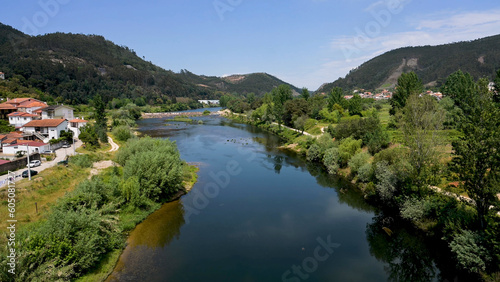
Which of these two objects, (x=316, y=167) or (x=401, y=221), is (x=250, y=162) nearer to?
(x=316, y=167)

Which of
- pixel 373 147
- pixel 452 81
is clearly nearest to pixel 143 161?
pixel 373 147

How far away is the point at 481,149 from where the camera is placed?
1570cm

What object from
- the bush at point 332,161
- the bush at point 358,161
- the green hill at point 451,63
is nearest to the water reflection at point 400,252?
the bush at point 358,161

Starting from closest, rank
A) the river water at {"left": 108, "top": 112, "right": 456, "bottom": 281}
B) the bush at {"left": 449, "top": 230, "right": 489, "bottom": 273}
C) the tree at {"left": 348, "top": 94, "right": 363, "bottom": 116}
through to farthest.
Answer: the bush at {"left": 449, "top": 230, "right": 489, "bottom": 273}
the river water at {"left": 108, "top": 112, "right": 456, "bottom": 281}
the tree at {"left": 348, "top": 94, "right": 363, "bottom": 116}

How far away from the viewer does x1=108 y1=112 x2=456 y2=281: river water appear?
1695 centimetres

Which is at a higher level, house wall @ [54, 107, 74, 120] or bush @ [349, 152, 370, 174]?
house wall @ [54, 107, 74, 120]

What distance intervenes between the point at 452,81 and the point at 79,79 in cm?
15001

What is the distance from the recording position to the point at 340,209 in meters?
26.0

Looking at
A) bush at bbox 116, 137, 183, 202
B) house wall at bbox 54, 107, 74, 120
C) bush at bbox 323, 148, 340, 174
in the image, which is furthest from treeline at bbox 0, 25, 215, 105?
bush at bbox 323, 148, 340, 174

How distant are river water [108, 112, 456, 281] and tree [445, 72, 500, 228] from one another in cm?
518

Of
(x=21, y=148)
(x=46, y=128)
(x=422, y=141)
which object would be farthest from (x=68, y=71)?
(x=422, y=141)

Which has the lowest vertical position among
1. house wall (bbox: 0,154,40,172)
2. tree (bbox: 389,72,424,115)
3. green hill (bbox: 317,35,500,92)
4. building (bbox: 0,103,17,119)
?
house wall (bbox: 0,154,40,172)

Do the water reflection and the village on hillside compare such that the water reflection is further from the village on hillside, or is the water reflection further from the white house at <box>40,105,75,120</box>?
the white house at <box>40,105,75,120</box>

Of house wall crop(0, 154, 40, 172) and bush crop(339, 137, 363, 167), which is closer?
house wall crop(0, 154, 40, 172)
